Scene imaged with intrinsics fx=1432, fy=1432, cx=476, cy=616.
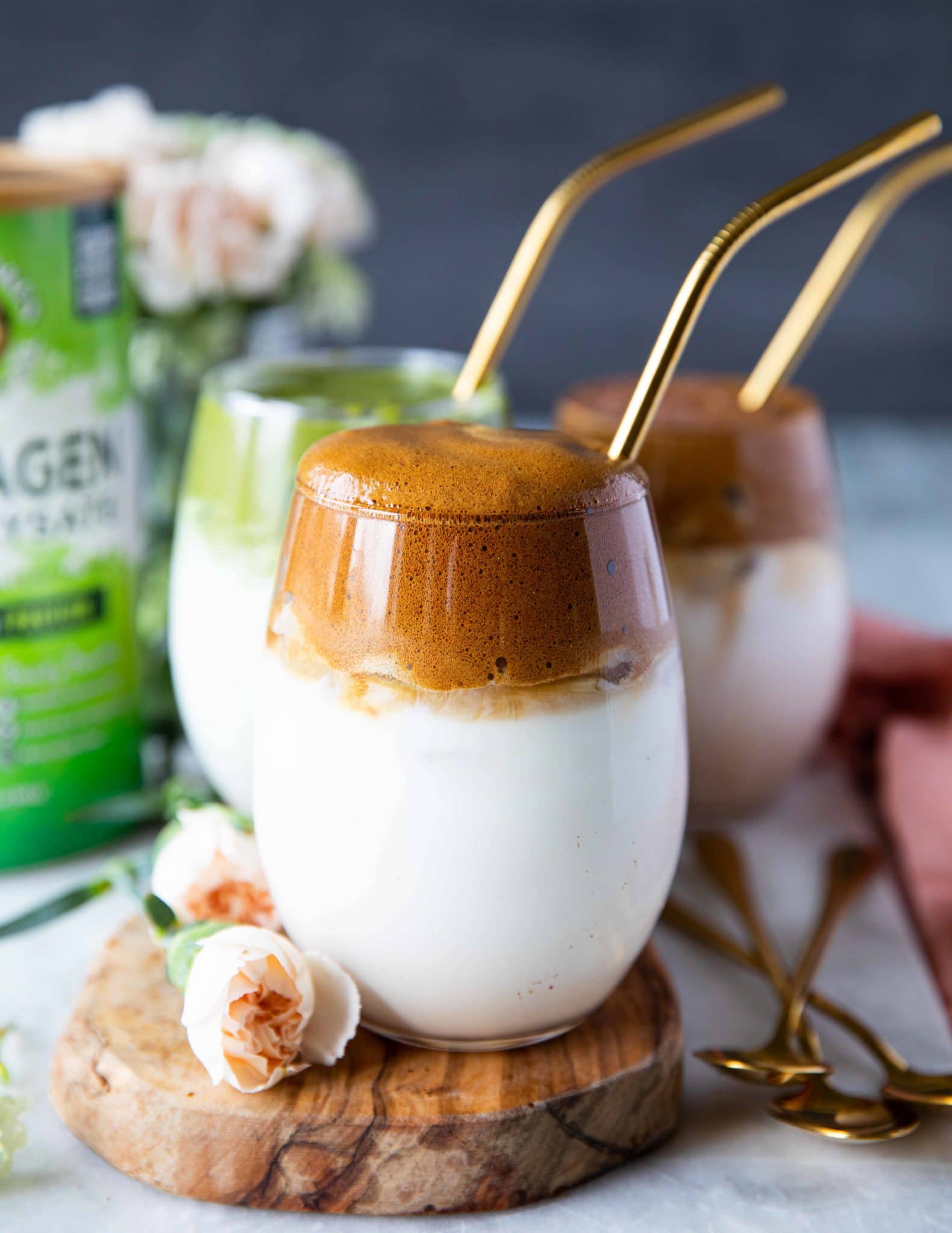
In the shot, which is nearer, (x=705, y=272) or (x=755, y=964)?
(x=705, y=272)

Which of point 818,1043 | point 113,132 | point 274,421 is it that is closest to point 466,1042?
point 818,1043

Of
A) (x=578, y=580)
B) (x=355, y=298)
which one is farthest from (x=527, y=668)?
(x=355, y=298)

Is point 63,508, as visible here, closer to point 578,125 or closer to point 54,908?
point 54,908

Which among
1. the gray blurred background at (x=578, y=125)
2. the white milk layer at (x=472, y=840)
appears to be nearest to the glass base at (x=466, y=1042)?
the white milk layer at (x=472, y=840)

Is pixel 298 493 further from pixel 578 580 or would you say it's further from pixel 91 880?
pixel 91 880

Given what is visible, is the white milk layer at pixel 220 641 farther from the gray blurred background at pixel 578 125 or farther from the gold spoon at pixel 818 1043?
Result: the gray blurred background at pixel 578 125

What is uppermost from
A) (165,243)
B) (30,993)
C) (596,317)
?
(165,243)

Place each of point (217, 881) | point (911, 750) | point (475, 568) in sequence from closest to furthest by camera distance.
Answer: point (475, 568), point (217, 881), point (911, 750)
